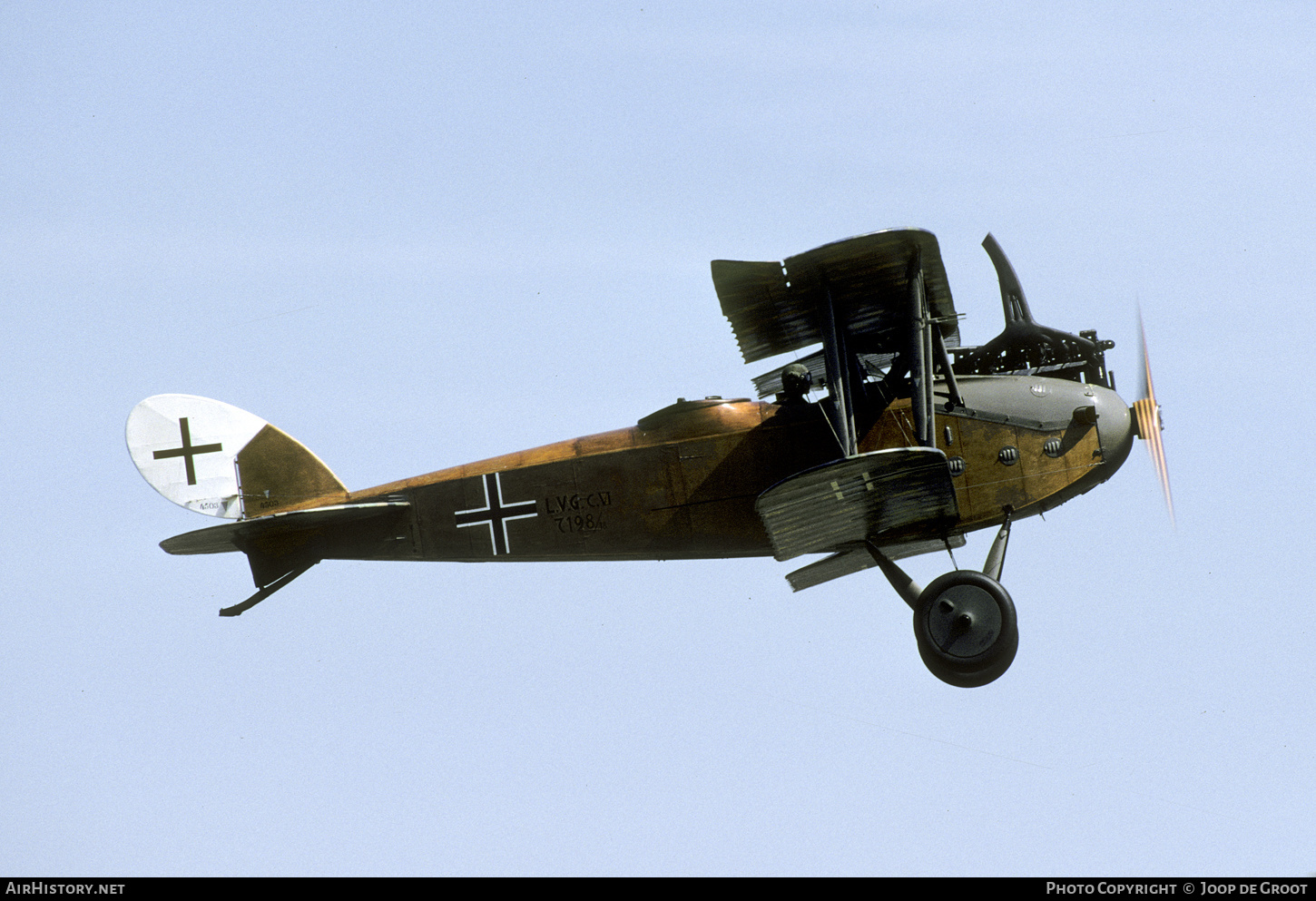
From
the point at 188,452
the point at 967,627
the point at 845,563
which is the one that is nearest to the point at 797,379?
the point at 845,563

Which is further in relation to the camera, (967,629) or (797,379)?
(797,379)

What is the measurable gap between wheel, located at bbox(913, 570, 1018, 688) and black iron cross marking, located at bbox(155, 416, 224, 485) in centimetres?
748

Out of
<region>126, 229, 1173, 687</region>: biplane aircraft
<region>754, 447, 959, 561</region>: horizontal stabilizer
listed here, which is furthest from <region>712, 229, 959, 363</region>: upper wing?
<region>754, 447, 959, 561</region>: horizontal stabilizer

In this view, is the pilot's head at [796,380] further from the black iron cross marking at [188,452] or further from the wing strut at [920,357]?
A: the black iron cross marking at [188,452]

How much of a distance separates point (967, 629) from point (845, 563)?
7.94 ft

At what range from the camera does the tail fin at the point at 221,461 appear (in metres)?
13.6

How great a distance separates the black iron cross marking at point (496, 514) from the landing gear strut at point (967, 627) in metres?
3.92

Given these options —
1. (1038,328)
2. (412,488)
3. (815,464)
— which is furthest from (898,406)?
(412,488)

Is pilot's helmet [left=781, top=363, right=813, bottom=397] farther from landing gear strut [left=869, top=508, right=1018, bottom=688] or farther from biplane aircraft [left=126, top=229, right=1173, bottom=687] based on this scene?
landing gear strut [left=869, top=508, right=1018, bottom=688]

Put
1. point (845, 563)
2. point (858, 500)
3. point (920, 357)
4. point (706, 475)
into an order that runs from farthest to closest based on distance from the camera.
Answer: point (845, 563), point (706, 475), point (920, 357), point (858, 500)

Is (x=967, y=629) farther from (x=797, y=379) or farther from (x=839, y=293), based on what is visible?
(x=839, y=293)

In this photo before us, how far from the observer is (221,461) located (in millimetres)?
13672

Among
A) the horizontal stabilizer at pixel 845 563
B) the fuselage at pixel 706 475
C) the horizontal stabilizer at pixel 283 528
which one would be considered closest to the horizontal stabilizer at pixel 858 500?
the fuselage at pixel 706 475
